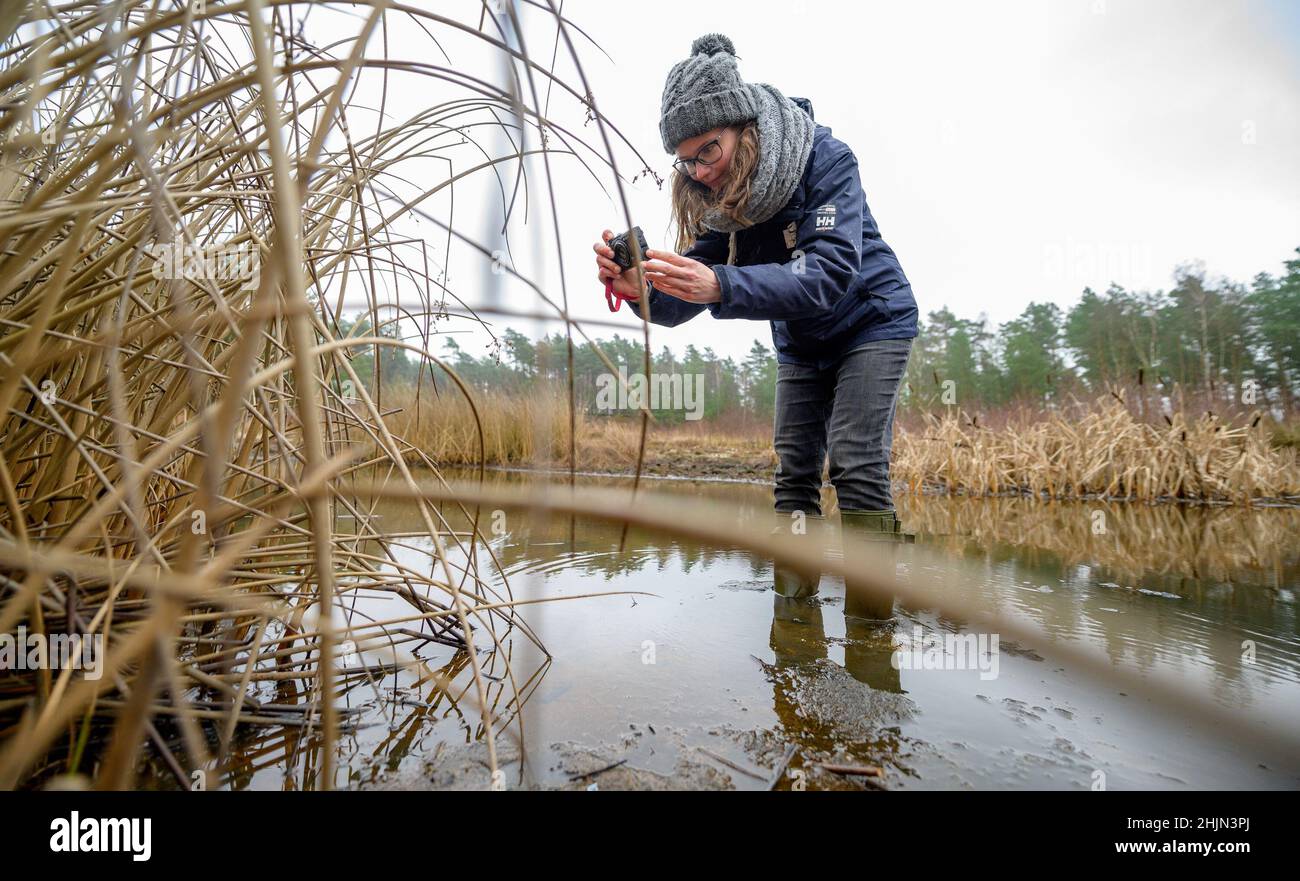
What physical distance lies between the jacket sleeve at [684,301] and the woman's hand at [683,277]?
141mm

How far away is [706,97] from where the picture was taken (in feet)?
5.44

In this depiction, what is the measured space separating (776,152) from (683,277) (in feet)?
1.72

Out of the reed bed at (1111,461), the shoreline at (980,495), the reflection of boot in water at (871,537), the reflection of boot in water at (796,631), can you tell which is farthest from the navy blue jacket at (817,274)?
the reed bed at (1111,461)

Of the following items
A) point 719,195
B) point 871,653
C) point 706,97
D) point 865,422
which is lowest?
point 871,653

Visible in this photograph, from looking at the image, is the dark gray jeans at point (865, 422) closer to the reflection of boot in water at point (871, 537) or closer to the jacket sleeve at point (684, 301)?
the reflection of boot in water at point (871, 537)

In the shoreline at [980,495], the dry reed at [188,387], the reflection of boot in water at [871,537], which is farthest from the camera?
the shoreline at [980,495]

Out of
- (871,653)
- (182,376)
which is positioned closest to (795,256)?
(871,653)

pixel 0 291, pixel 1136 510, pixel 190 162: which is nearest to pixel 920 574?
pixel 0 291

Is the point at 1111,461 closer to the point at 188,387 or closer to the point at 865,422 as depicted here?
the point at 865,422

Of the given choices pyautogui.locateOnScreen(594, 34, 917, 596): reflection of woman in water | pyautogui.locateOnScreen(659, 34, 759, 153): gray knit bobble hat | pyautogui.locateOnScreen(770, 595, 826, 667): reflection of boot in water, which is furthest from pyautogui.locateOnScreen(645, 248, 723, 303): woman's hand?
pyautogui.locateOnScreen(770, 595, 826, 667): reflection of boot in water

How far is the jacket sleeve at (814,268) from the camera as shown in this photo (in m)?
1.50

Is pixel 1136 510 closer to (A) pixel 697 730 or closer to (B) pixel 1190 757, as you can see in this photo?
(B) pixel 1190 757
